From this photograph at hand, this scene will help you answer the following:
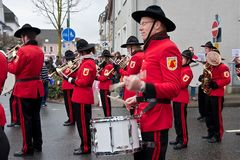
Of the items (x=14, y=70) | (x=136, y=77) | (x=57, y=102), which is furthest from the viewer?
(x=57, y=102)

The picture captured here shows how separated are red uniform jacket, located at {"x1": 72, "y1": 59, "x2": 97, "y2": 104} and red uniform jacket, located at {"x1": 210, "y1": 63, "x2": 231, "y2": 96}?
240 centimetres

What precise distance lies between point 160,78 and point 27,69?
11.9ft

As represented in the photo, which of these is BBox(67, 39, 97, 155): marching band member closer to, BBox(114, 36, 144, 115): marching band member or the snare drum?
BBox(114, 36, 144, 115): marching band member

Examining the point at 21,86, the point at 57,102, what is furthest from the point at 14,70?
the point at 57,102

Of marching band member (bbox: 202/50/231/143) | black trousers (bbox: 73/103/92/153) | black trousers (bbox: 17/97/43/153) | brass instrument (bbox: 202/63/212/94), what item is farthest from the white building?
black trousers (bbox: 17/97/43/153)

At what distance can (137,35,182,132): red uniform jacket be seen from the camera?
331cm

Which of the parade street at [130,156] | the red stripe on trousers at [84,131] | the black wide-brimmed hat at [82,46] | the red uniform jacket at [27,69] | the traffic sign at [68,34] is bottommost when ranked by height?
the parade street at [130,156]

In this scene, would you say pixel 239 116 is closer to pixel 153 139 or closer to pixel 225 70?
pixel 225 70

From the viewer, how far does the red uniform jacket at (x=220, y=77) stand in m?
7.55

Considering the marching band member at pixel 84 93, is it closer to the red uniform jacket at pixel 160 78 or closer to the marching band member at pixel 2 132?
the marching band member at pixel 2 132

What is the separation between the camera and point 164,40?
3.55 meters

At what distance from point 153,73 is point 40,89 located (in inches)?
147

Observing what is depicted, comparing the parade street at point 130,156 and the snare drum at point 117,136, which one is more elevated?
the snare drum at point 117,136

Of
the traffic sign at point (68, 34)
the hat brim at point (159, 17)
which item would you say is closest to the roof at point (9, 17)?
the traffic sign at point (68, 34)
